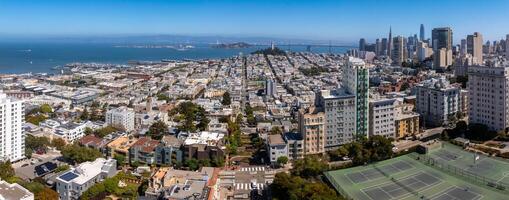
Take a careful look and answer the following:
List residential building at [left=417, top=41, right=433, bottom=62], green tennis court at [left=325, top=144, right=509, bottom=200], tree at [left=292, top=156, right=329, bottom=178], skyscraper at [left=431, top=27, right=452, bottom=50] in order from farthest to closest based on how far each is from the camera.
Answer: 1. skyscraper at [left=431, top=27, right=452, bottom=50]
2. residential building at [left=417, top=41, right=433, bottom=62]
3. tree at [left=292, top=156, right=329, bottom=178]
4. green tennis court at [left=325, top=144, right=509, bottom=200]

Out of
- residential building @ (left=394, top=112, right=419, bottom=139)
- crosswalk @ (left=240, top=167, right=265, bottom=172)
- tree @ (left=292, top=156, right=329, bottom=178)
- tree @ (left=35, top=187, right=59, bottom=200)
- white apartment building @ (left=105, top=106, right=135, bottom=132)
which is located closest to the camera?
tree @ (left=35, top=187, right=59, bottom=200)

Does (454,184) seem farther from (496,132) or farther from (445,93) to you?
(445,93)

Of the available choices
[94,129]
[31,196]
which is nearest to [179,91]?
[94,129]

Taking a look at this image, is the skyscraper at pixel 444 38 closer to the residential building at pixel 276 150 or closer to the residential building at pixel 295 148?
the residential building at pixel 295 148

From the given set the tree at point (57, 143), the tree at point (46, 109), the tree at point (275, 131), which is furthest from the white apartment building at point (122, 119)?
the tree at point (275, 131)

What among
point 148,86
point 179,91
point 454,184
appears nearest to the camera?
point 454,184

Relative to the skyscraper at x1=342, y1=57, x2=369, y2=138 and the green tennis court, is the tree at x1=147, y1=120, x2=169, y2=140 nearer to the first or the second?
the skyscraper at x1=342, y1=57, x2=369, y2=138

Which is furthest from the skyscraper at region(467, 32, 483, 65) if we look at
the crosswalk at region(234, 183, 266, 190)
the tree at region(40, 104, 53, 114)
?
the crosswalk at region(234, 183, 266, 190)

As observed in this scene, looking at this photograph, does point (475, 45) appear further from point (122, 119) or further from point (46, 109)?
point (46, 109)
